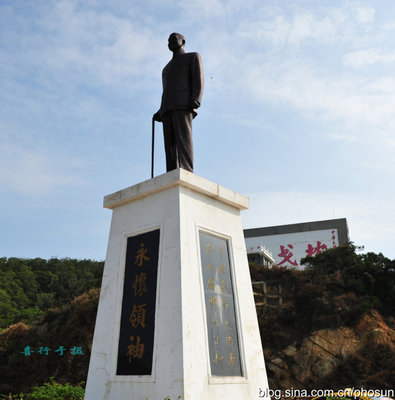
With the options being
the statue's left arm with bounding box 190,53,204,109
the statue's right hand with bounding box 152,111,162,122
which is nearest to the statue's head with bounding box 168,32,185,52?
the statue's left arm with bounding box 190,53,204,109

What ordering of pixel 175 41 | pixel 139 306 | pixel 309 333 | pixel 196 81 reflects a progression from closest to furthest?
1. pixel 139 306
2. pixel 196 81
3. pixel 175 41
4. pixel 309 333

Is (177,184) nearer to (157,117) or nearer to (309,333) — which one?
(157,117)

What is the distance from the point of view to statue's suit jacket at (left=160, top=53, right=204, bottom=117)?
192 inches

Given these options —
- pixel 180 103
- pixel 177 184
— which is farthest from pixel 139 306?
pixel 180 103

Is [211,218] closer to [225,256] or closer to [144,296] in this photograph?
[225,256]

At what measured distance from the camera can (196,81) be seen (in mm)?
4883

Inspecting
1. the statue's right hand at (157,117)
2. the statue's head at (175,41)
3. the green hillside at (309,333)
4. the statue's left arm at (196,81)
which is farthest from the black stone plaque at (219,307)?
the green hillside at (309,333)

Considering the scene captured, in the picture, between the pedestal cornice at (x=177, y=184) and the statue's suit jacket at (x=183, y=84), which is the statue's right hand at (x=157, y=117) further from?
the pedestal cornice at (x=177, y=184)

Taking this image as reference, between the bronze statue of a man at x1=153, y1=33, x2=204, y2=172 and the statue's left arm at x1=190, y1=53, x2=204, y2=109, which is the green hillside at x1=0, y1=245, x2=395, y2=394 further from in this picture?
the statue's left arm at x1=190, y1=53, x2=204, y2=109

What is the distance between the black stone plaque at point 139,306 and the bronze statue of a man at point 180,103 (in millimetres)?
1069

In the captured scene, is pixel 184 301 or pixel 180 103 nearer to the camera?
pixel 184 301

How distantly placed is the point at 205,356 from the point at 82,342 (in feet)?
40.0

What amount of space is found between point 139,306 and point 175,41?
3.22 m

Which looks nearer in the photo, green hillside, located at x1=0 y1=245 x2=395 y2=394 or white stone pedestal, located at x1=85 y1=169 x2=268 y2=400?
white stone pedestal, located at x1=85 y1=169 x2=268 y2=400
